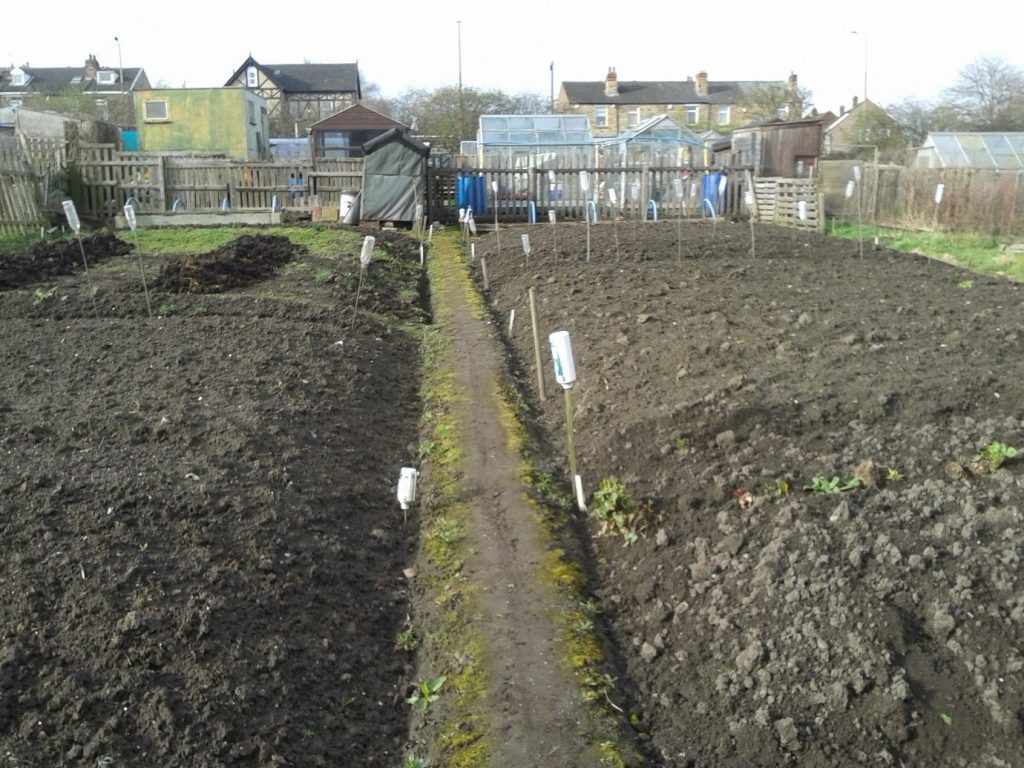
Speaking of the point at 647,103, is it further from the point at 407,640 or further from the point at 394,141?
the point at 407,640

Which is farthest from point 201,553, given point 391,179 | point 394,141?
point 394,141

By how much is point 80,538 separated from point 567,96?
78.0 m

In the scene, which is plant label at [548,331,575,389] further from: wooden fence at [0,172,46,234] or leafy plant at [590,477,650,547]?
wooden fence at [0,172,46,234]

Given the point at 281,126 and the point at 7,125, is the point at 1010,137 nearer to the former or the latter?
the point at 7,125

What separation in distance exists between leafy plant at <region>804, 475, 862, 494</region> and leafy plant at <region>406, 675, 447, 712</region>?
227 centimetres

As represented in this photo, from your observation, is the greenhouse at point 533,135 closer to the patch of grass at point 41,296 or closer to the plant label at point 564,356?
the patch of grass at point 41,296

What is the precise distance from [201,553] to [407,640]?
1.08 m

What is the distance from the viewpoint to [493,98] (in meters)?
69.2

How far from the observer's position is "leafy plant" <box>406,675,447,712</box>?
13.9 ft

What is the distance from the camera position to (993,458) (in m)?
5.30

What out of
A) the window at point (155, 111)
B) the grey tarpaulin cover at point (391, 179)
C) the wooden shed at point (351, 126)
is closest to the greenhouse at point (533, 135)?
the grey tarpaulin cover at point (391, 179)

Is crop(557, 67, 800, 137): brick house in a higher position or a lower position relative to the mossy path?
higher

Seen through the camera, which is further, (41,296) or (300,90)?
(300,90)

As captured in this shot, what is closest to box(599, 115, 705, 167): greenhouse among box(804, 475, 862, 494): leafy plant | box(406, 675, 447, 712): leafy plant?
box(804, 475, 862, 494): leafy plant
